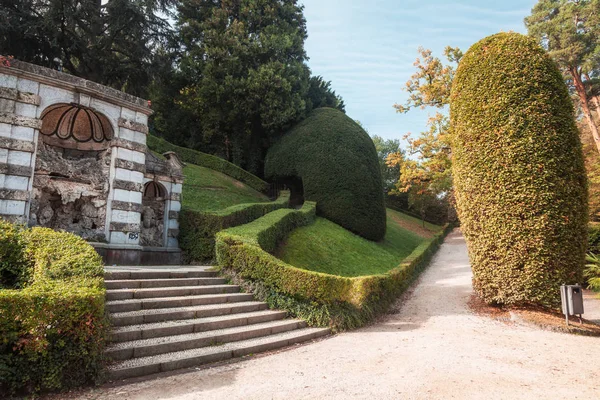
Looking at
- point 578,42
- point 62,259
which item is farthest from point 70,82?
point 578,42

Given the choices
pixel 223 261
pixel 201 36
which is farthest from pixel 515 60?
pixel 201 36

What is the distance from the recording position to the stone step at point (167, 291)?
22.7 ft

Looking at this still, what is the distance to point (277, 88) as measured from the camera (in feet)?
74.6

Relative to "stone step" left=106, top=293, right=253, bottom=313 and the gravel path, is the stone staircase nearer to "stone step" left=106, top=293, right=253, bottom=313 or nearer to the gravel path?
"stone step" left=106, top=293, right=253, bottom=313

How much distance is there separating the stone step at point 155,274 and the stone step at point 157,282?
28cm

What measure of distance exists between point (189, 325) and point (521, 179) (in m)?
8.71

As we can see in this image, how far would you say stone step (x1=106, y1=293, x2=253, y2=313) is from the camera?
6.57 metres

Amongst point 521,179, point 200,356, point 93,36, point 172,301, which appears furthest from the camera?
point 93,36

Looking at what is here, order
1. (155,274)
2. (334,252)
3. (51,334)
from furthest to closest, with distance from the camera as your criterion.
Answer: (334,252) → (155,274) → (51,334)

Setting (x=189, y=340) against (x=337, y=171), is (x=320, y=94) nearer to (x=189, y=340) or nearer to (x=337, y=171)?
(x=337, y=171)

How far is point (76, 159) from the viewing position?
1152 centimetres

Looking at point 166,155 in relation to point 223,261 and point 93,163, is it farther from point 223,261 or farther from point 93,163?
point 223,261

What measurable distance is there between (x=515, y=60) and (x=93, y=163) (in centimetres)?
1317

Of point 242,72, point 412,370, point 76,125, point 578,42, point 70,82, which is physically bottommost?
point 412,370
